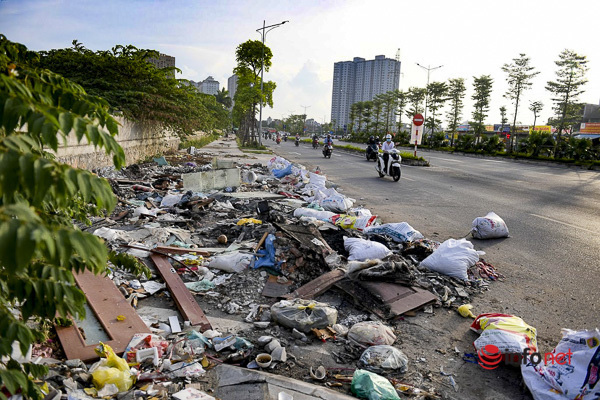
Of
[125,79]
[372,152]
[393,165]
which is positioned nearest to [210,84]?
[372,152]

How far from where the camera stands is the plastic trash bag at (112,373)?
258 cm

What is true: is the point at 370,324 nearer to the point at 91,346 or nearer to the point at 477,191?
the point at 91,346

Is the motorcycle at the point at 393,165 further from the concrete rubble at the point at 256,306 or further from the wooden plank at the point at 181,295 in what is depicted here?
the wooden plank at the point at 181,295

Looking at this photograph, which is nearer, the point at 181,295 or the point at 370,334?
the point at 370,334

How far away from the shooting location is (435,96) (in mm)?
51188

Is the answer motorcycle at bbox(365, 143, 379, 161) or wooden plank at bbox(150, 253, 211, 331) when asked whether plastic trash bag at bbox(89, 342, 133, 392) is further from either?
motorcycle at bbox(365, 143, 379, 161)

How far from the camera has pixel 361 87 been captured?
11275 cm

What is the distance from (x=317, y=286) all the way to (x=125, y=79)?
12.0 m

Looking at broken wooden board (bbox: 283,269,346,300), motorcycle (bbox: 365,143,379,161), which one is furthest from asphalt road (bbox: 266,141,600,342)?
motorcycle (bbox: 365,143,379,161)

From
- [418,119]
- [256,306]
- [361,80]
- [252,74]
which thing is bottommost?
[256,306]

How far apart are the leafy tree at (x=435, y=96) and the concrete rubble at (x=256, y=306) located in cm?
4747

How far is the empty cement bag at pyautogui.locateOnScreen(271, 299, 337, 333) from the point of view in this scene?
11.5ft

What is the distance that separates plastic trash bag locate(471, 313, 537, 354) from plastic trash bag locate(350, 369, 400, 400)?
3.10 ft
